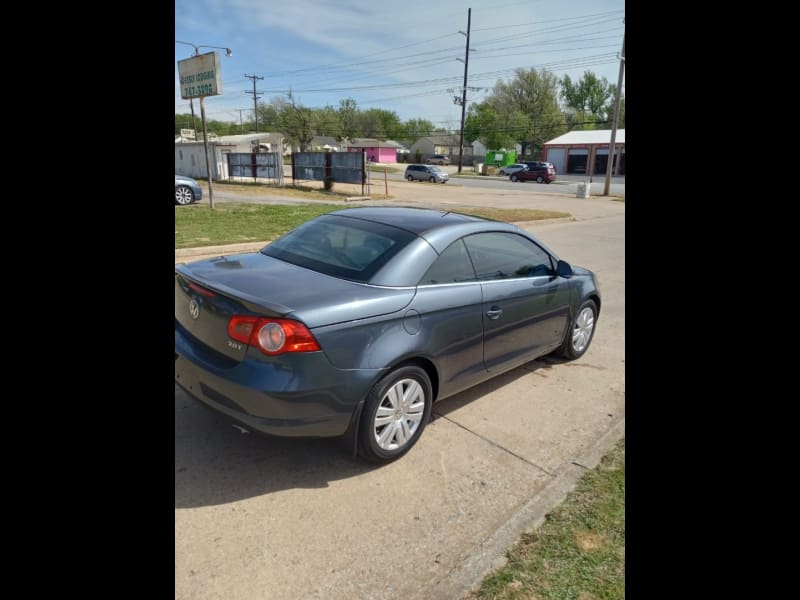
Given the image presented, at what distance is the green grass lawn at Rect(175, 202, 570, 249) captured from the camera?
421 inches

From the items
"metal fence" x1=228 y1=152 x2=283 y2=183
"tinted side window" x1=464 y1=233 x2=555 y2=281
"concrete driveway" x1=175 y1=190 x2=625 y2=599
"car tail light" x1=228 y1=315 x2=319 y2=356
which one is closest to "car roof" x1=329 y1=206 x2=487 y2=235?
"tinted side window" x1=464 y1=233 x2=555 y2=281

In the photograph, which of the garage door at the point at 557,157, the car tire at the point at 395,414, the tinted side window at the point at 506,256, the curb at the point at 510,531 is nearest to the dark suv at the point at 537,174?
the garage door at the point at 557,157

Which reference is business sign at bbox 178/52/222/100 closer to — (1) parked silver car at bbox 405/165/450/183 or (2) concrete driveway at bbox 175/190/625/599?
(2) concrete driveway at bbox 175/190/625/599

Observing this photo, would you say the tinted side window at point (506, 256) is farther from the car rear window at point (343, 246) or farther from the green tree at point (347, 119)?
the green tree at point (347, 119)

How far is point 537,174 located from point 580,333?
44.3m

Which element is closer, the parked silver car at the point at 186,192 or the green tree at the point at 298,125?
the parked silver car at the point at 186,192

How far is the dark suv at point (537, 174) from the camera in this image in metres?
46.0

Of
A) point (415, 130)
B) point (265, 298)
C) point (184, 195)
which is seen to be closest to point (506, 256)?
point (265, 298)

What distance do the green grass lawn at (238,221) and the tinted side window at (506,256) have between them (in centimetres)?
708

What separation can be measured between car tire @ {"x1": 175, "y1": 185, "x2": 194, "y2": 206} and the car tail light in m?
16.4

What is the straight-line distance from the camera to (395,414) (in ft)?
10.5
